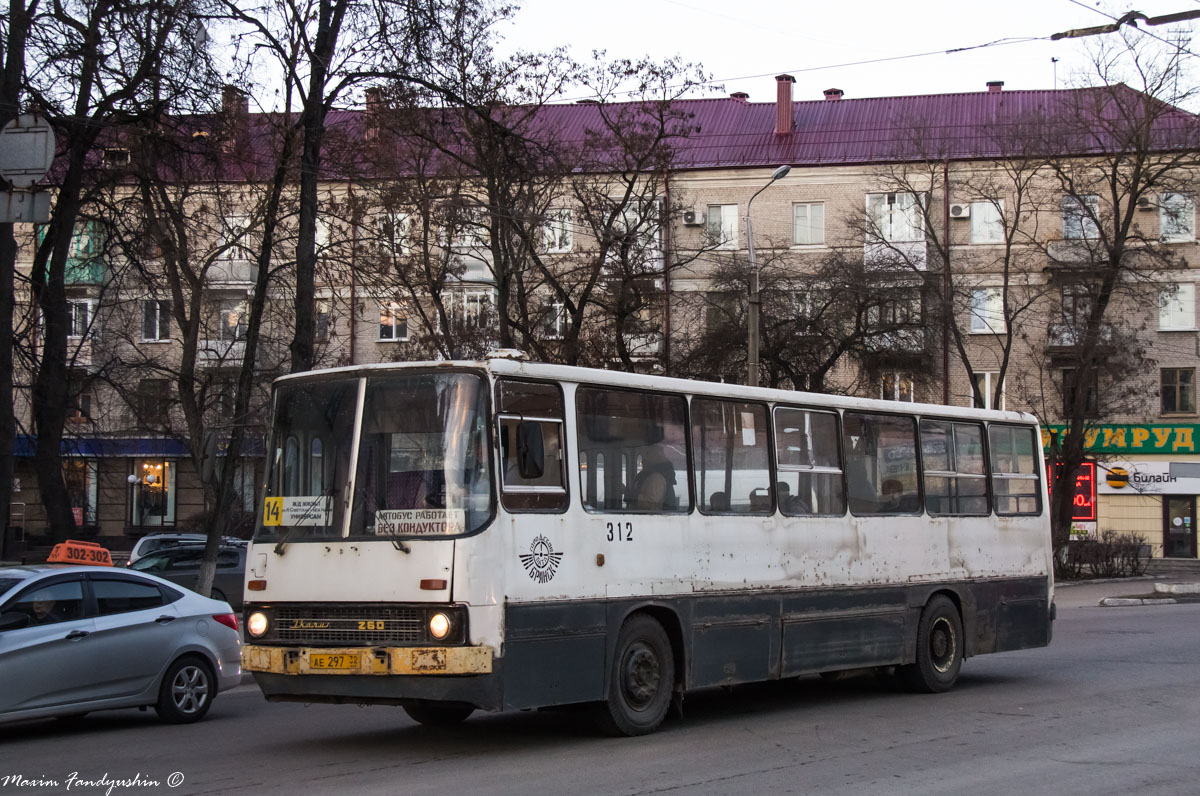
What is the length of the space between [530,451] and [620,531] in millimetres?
1178

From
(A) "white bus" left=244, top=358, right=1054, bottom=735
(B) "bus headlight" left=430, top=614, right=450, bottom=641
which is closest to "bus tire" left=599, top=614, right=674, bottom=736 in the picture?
(A) "white bus" left=244, top=358, right=1054, bottom=735

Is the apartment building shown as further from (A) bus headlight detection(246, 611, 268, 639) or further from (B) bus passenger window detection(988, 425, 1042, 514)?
(A) bus headlight detection(246, 611, 268, 639)

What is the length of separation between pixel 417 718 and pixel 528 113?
2087 centimetres

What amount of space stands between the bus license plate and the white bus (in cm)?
1

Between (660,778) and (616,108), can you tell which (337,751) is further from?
(616,108)

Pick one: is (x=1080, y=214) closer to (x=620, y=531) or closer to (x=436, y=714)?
(x=620, y=531)

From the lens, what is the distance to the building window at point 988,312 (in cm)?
4741

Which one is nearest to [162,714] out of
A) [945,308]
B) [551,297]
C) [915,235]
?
[551,297]

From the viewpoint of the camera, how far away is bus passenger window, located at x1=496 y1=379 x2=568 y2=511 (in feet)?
31.8

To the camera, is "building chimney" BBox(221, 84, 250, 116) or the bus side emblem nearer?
the bus side emblem

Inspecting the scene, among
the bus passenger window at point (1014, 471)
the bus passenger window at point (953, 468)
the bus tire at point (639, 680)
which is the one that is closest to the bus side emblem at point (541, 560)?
the bus tire at point (639, 680)

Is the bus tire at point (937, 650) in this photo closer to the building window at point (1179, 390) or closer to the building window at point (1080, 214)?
the building window at point (1080, 214)

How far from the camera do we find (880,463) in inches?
542

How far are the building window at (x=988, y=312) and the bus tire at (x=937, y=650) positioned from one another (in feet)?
111
